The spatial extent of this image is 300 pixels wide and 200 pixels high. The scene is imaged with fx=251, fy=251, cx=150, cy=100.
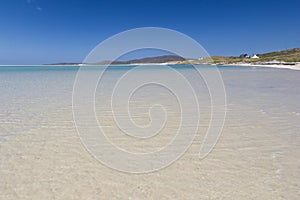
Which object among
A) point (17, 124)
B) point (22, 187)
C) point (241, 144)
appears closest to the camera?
point (22, 187)

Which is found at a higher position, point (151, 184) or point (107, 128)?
point (107, 128)

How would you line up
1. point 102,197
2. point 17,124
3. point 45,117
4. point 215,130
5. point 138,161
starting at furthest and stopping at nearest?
point 45,117
point 17,124
point 215,130
point 138,161
point 102,197

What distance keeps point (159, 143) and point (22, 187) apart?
2.29m

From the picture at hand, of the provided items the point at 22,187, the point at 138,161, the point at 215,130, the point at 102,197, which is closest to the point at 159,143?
the point at 138,161

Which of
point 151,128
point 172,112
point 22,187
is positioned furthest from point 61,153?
point 172,112

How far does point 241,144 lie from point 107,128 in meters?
2.70

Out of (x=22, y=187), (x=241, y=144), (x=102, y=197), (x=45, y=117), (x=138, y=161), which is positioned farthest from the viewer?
(x=45, y=117)

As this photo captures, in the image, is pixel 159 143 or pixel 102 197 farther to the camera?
pixel 159 143

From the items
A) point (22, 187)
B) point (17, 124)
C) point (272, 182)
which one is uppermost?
point (17, 124)

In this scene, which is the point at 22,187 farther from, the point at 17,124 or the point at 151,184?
the point at 17,124

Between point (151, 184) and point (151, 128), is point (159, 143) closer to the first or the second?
point (151, 128)

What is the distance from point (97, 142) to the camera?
448cm

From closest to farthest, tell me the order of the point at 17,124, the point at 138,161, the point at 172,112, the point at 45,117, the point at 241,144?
1. the point at 138,161
2. the point at 241,144
3. the point at 17,124
4. the point at 45,117
5. the point at 172,112

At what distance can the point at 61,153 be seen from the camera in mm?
3912
